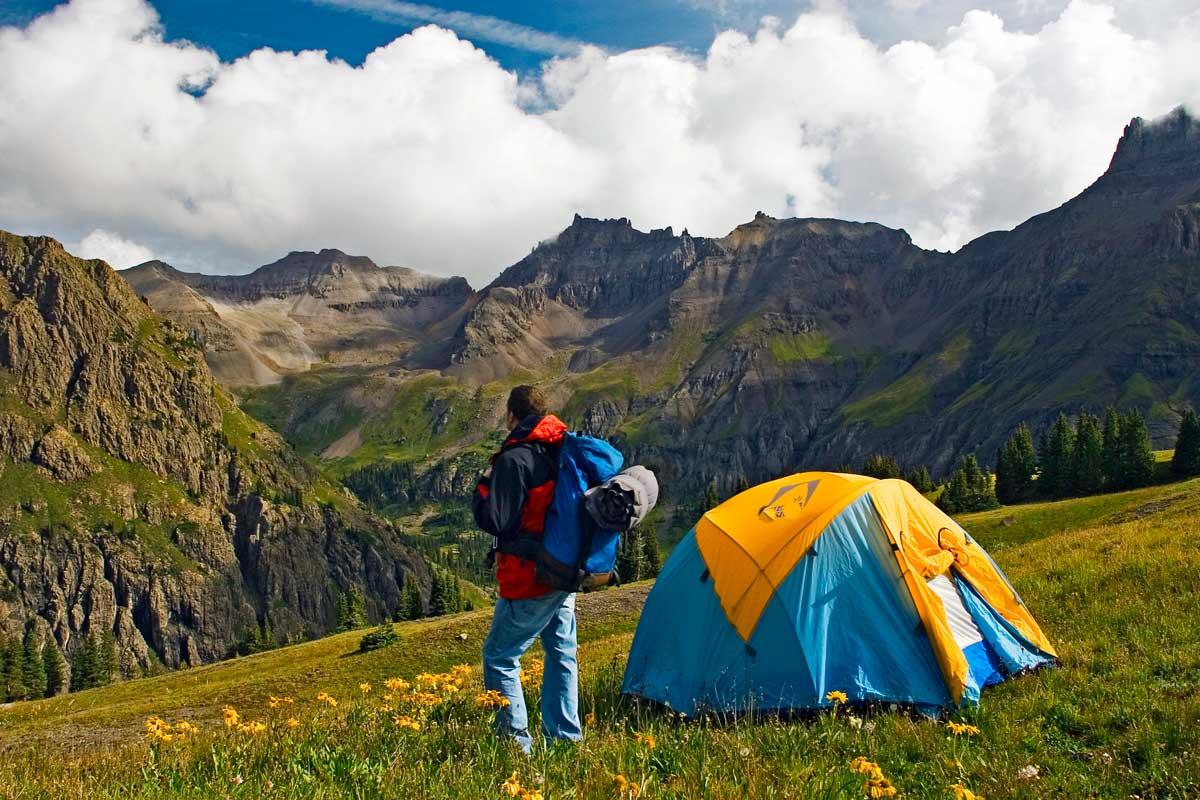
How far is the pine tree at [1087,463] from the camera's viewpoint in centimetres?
8269

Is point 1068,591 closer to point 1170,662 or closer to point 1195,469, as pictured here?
point 1170,662

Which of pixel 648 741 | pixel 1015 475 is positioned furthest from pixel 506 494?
pixel 1015 475

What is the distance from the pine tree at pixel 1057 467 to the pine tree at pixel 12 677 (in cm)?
12201

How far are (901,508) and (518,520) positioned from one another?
745cm

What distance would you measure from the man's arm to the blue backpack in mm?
347

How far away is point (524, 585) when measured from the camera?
322 inches

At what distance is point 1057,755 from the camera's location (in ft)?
25.3

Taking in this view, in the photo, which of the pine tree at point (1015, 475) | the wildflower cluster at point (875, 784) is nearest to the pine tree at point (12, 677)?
the wildflower cluster at point (875, 784)

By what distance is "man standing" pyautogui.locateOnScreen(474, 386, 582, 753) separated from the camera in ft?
26.7

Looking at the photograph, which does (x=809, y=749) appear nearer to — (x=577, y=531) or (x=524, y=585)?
(x=577, y=531)

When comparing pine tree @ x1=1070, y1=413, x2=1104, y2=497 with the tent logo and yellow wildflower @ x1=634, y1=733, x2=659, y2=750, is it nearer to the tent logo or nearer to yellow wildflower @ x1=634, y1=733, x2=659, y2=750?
the tent logo

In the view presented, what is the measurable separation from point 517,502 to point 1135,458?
92.4m

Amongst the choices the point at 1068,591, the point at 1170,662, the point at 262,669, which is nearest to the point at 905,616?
the point at 1170,662

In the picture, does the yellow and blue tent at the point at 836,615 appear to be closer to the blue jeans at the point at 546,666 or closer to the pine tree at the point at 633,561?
the blue jeans at the point at 546,666
